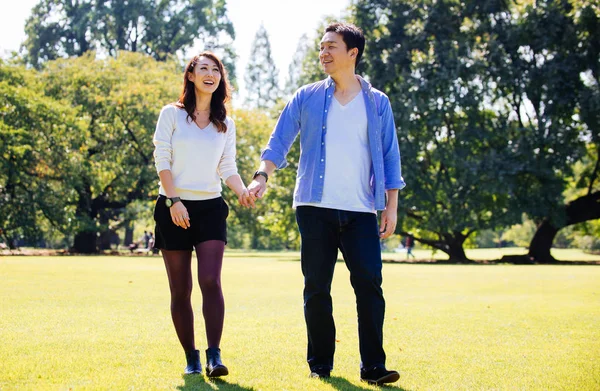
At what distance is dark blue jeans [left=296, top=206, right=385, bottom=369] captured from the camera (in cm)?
522

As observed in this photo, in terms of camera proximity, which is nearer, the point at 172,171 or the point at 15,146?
the point at 172,171

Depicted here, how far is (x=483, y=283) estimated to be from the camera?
17.4m

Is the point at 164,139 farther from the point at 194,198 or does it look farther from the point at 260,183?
the point at 260,183

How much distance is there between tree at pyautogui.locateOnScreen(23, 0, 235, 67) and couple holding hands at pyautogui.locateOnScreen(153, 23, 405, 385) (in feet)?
167

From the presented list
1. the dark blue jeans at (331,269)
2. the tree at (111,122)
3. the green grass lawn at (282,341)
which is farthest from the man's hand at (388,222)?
the tree at (111,122)

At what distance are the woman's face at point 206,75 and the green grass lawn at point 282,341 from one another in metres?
2.06

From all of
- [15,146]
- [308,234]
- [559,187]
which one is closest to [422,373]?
[308,234]

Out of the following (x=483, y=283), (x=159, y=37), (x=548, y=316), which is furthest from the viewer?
(x=159, y=37)

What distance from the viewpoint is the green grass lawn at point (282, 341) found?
5.16m

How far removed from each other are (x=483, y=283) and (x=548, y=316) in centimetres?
752

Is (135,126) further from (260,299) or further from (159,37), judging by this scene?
(260,299)

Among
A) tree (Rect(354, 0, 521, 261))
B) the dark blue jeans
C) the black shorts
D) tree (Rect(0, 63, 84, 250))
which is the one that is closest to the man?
the dark blue jeans

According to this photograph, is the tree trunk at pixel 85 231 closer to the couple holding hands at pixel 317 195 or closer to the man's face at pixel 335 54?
the couple holding hands at pixel 317 195

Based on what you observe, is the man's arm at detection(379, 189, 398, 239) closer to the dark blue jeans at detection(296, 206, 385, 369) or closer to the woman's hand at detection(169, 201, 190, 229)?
the dark blue jeans at detection(296, 206, 385, 369)
